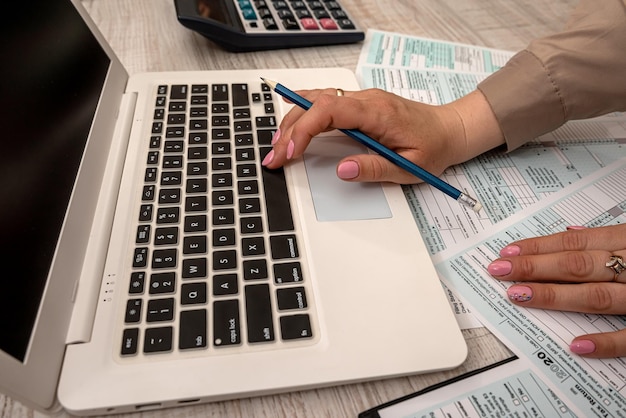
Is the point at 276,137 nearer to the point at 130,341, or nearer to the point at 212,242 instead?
the point at 212,242

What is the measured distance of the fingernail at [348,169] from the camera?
417mm

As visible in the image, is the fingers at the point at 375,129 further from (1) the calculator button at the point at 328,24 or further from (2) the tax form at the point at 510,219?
(1) the calculator button at the point at 328,24

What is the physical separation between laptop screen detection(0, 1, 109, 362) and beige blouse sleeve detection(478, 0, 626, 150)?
1.47 feet

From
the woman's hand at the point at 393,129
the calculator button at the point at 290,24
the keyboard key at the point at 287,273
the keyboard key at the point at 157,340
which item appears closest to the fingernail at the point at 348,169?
the woman's hand at the point at 393,129

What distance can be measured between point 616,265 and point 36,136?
51cm

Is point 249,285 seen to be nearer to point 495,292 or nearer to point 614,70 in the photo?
point 495,292

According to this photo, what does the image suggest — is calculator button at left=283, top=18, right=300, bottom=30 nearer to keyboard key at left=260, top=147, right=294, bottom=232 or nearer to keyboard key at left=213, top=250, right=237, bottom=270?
keyboard key at left=260, top=147, right=294, bottom=232

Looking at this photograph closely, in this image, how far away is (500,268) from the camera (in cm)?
40

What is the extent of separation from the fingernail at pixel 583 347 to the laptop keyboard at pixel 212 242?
0.22 meters

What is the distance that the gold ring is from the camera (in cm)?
40

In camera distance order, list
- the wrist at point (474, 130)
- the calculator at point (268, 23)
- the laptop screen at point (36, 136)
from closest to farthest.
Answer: the laptop screen at point (36, 136), the wrist at point (474, 130), the calculator at point (268, 23)

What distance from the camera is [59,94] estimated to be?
392mm

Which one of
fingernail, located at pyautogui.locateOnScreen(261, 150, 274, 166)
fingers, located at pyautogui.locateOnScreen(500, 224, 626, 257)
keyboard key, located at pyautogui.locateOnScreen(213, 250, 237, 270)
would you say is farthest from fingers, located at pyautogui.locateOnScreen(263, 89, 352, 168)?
fingers, located at pyautogui.locateOnScreen(500, 224, 626, 257)

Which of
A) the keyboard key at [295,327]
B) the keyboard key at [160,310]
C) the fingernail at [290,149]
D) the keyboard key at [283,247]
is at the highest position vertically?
the fingernail at [290,149]
